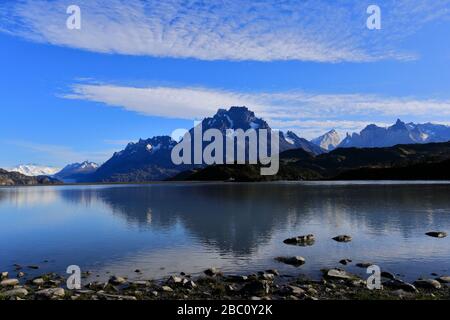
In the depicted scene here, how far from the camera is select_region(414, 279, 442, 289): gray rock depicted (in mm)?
32844

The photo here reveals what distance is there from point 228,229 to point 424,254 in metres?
32.5

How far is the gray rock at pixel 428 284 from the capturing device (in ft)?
108

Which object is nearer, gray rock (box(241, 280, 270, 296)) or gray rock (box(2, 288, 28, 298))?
gray rock (box(2, 288, 28, 298))

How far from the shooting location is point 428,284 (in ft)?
109

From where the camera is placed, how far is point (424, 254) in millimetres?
47031

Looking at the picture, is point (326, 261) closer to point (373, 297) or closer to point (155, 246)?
point (373, 297)

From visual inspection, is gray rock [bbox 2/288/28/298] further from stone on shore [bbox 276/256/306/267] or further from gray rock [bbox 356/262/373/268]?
gray rock [bbox 356/262/373/268]

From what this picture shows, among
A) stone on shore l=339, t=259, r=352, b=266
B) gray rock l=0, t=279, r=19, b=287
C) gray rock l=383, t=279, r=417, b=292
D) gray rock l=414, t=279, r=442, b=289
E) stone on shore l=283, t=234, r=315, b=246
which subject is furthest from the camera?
stone on shore l=283, t=234, r=315, b=246

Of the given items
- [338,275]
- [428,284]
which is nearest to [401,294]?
[428,284]

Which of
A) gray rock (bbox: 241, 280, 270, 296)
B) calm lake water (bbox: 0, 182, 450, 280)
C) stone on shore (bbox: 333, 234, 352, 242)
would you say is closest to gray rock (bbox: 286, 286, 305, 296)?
gray rock (bbox: 241, 280, 270, 296)

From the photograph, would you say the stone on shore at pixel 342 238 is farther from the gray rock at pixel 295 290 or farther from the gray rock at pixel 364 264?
the gray rock at pixel 295 290

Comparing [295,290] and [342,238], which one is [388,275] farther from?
[342,238]
